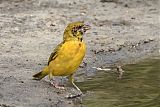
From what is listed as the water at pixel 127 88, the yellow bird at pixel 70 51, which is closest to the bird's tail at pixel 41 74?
the yellow bird at pixel 70 51

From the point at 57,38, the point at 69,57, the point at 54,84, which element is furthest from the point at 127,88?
the point at 57,38

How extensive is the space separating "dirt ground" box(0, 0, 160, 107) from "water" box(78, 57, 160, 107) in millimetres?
293

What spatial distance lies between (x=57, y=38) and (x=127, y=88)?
3.65m

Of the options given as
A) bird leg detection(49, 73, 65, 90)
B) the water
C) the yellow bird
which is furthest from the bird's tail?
the water

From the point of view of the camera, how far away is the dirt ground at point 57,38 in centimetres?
883

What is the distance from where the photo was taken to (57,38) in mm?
12711

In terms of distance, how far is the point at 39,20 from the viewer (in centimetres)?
1390

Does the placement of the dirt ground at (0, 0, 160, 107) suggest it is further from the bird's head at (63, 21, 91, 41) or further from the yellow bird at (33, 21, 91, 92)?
the bird's head at (63, 21, 91, 41)

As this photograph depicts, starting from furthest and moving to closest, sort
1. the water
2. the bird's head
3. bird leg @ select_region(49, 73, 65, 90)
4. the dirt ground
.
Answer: bird leg @ select_region(49, 73, 65, 90) < the dirt ground < the bird's head < the water

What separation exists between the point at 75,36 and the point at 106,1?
7557mm

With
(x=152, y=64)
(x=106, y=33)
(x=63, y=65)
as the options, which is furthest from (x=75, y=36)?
(x=106, y=33)

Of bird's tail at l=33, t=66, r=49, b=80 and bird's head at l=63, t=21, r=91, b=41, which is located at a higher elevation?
bird's head at l=63, t=21, r=91, b=41

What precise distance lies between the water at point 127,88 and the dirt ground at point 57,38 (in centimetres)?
29

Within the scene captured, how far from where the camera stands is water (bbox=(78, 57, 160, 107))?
8.52 m
